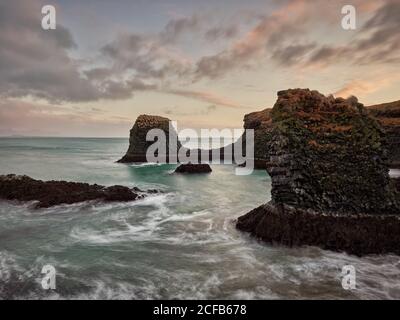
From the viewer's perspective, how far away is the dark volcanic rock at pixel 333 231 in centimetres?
1828

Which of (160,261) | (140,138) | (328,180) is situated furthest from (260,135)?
(160,261)

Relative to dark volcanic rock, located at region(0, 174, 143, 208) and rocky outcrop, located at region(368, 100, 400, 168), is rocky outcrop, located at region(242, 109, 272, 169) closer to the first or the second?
rocky outcrop, located at region(368, 100, 400, 168)

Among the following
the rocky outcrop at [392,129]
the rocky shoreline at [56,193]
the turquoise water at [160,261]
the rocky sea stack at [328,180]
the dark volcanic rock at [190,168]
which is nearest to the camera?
the turquoise water at [160,261]

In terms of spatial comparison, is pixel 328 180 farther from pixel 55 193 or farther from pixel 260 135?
pixel 260 135

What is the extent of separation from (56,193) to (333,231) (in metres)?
25.0

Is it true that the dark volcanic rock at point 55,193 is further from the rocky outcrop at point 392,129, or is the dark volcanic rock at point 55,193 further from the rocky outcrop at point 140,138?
the rocky outcrop at point 140,138

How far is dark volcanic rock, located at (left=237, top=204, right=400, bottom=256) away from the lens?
18281 millimetres

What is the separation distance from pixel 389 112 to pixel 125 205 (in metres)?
57.0

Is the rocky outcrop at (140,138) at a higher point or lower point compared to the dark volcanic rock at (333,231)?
higher

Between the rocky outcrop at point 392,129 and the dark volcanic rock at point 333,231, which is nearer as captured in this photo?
the dark volcanic rock at point 333,231

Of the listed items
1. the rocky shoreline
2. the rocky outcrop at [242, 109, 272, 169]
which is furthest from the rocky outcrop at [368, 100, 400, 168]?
the rocky shoreline

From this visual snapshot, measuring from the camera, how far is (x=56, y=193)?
3247 centimetres

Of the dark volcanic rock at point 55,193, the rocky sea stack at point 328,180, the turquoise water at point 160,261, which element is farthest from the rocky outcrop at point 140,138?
the rocky sea stack at point 328,180
